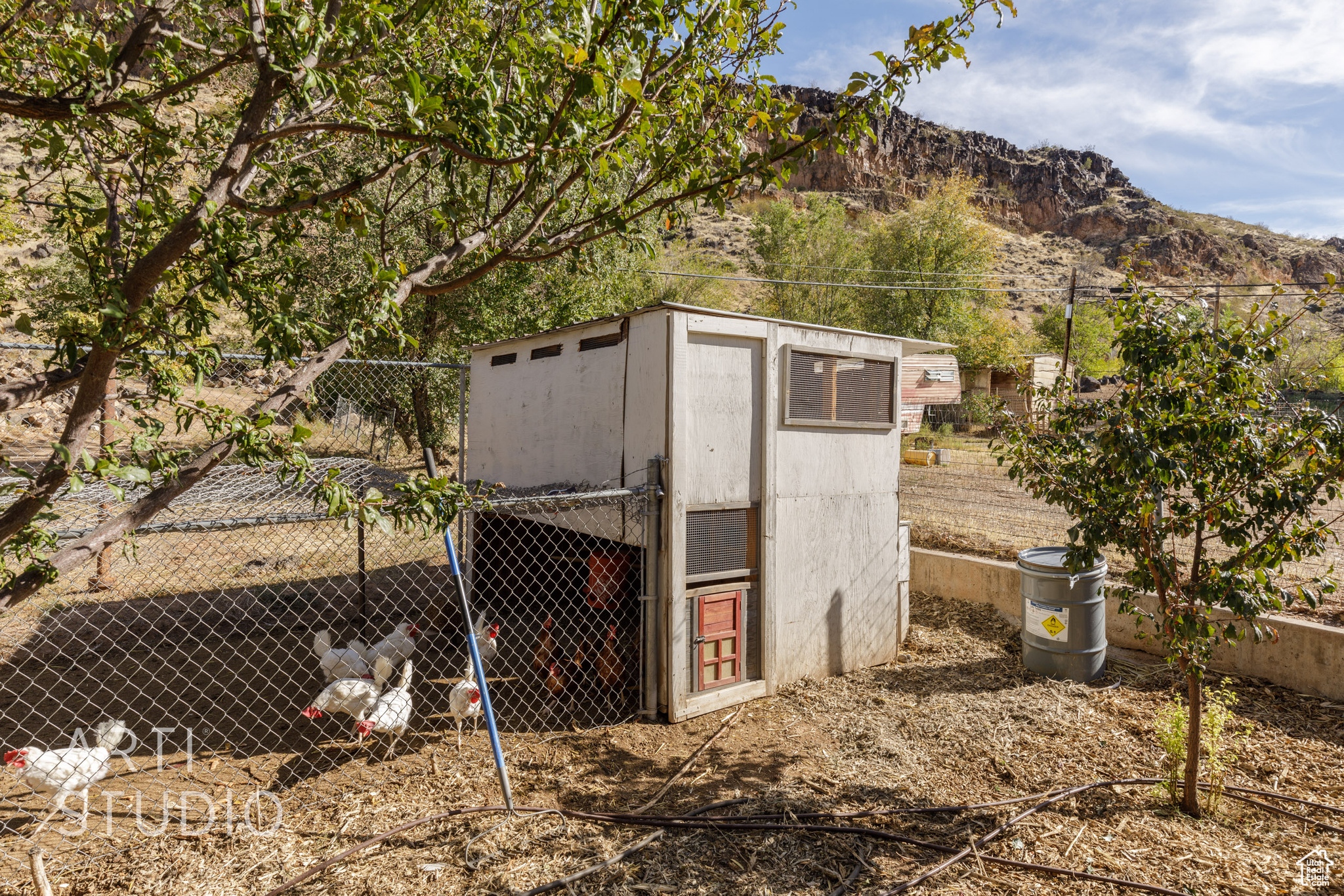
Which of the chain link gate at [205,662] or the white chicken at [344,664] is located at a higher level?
the white chicken at [344,664]

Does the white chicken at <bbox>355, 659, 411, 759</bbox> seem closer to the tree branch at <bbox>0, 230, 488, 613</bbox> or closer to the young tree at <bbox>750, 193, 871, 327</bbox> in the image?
the tree branch at <bbox>0, 230, 488, 613</bbox>

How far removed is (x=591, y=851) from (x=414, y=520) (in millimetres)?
2134

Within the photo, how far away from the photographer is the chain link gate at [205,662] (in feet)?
11.2

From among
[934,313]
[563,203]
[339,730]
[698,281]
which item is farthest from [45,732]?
[934,313]

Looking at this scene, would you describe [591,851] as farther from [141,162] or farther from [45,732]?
[45,732]

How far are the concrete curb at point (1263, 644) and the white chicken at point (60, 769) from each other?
5641mm

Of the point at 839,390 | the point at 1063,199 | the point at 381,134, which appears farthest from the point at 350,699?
the point at 1063,199

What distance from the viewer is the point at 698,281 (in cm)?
2700

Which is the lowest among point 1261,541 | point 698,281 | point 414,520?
point 1261,541

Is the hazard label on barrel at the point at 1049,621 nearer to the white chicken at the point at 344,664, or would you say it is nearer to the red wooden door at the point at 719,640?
the red wooden door at the point at 719,640

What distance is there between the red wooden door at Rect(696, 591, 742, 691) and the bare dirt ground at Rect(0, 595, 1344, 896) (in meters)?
0.31

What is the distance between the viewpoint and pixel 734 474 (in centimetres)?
494

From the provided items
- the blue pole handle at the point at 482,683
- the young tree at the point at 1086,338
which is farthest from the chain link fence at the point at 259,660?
the young tree at the point at 1086,338

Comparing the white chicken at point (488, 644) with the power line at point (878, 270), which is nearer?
the white chicken at point (488, 644)
